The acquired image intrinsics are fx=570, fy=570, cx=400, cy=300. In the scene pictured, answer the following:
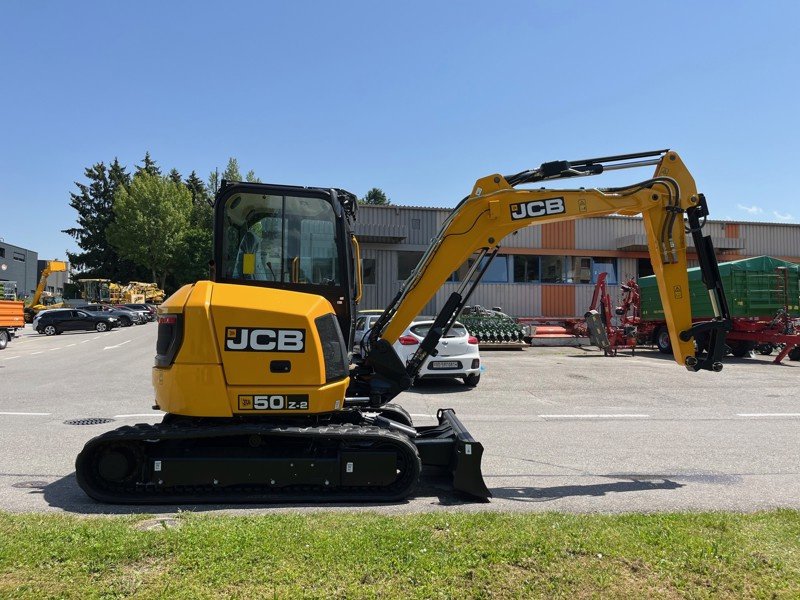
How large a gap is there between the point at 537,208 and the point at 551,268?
2240 cm

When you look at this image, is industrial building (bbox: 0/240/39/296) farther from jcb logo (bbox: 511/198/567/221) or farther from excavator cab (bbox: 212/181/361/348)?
jcb logo (bbox: 511/198/567/221)

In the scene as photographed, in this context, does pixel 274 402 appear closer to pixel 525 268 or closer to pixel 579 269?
pixel 525 268

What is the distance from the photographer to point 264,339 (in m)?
4.90

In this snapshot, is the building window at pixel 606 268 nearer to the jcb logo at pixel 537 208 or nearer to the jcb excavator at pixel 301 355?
the jcb excavator at pixel 301 355

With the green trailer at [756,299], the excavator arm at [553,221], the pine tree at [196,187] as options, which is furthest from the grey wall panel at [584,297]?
the pine tree at [196,187]

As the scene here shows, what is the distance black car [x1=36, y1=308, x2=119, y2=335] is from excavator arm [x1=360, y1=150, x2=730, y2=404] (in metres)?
35.1

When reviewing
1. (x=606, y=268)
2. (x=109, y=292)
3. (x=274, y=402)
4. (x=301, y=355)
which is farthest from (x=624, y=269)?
(x=109, y=292)

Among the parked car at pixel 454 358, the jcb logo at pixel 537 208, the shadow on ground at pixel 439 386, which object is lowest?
the shadow on ground at pixel 439 386

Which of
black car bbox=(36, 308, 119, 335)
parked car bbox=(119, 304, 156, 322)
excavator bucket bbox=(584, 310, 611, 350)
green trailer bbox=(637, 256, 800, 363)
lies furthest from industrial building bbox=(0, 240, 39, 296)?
green trailer bbox=(637, 256, 800, 363)

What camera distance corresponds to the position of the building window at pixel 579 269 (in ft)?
91.2

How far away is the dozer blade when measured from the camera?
202 inches

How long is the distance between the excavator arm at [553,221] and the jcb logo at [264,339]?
1197 millimetres

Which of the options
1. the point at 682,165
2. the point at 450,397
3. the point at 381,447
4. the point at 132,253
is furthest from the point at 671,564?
the point at 132,253

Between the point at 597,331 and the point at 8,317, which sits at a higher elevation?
the point at 8,317
